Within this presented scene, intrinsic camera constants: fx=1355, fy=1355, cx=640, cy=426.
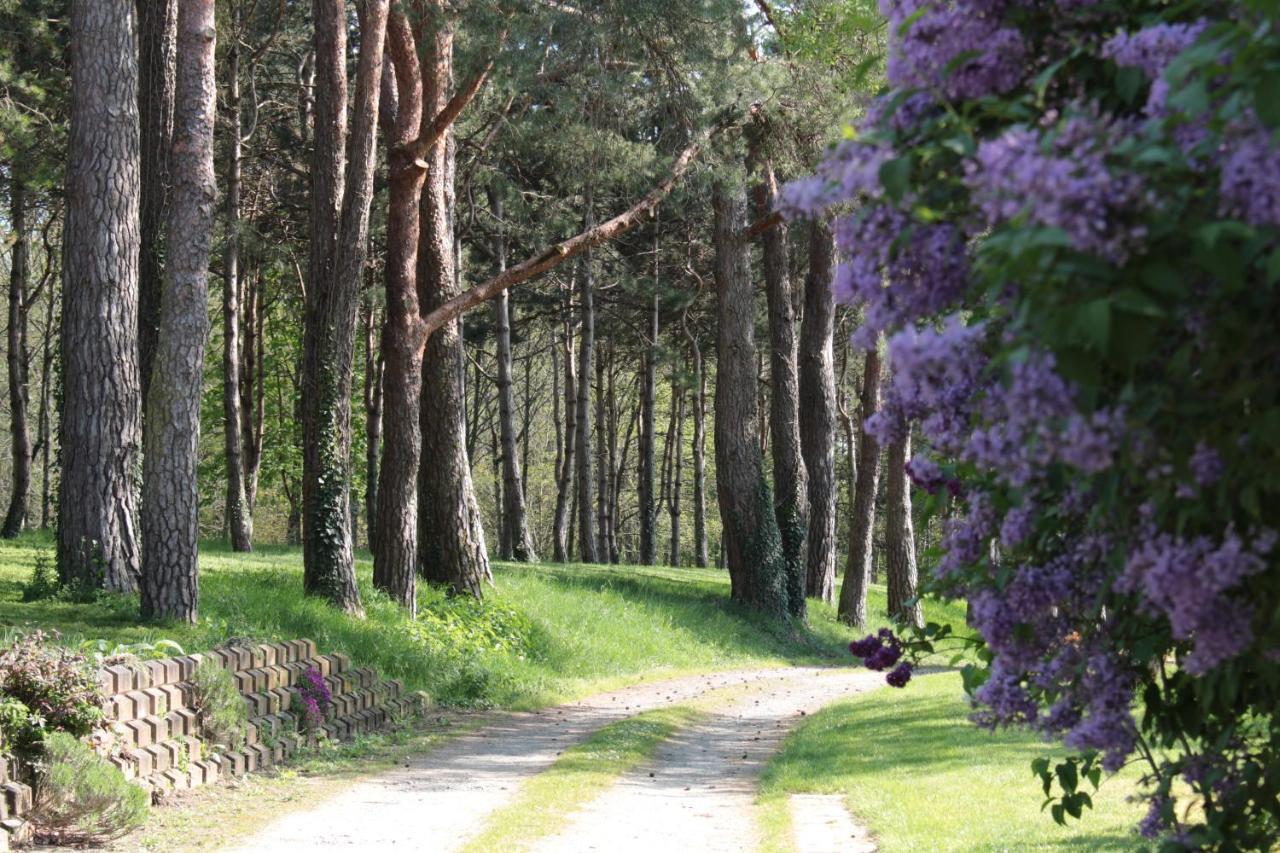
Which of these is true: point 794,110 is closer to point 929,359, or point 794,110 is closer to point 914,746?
point 914,746

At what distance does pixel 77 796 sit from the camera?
7.24 meters

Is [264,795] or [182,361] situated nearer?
[264,795]

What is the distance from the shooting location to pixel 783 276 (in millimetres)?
25188

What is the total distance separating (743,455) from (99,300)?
513 inches

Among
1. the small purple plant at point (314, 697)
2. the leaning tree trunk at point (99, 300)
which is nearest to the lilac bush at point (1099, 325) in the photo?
the small purple plant at point (314, 697)

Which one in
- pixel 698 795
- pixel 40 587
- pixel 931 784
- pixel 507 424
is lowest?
pixel 698 795

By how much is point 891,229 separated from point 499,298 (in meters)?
26.2

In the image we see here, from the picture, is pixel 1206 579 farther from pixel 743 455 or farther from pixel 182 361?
pixel 743 455

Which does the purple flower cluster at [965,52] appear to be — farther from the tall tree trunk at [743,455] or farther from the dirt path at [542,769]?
Answer: the tall tree trunk at [743,455]

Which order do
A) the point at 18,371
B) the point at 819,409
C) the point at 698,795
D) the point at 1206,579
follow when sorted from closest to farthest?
the point at 1206,579 < the point at 698,795 < the point at 18,371 < the point at 819,409

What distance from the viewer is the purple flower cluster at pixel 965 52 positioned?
9.41 ft

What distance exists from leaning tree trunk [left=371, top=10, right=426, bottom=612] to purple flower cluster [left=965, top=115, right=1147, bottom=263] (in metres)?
13.8

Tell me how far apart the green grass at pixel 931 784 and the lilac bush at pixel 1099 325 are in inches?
60.1

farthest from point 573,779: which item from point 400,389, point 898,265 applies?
point 898,265
